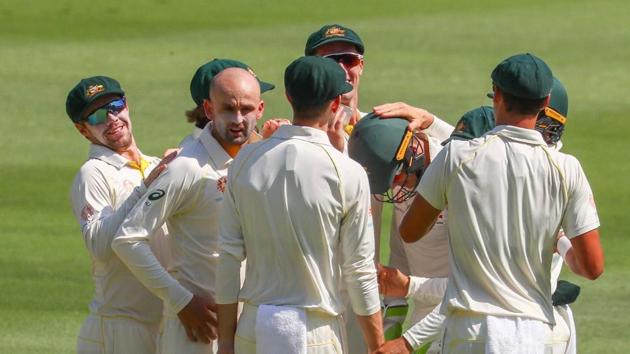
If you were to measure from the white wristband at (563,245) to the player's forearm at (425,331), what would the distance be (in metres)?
0.67

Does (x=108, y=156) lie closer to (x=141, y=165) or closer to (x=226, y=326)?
(x=141, y=165)

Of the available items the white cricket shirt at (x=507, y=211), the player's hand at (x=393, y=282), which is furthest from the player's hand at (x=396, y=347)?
the white cricket shirt at (x=507, y=211)

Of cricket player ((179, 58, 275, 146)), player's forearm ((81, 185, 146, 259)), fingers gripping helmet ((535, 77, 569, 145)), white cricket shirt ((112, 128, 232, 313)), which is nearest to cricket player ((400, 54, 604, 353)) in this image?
fingers gripping helmet ((535, 77, 569, 145))

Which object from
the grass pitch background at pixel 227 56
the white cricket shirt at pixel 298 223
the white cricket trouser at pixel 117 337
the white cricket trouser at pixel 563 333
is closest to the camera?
the white cricket shirt at pixel 298 223

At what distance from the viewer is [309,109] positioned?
5656 millimetres

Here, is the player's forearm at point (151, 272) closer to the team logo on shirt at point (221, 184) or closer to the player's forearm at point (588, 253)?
the team logo on shirt at point (221, 184)

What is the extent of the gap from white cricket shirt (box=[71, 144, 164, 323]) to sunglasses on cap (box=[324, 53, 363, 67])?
1.31m

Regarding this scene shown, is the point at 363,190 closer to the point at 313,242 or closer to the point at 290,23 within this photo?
the point at 313,242

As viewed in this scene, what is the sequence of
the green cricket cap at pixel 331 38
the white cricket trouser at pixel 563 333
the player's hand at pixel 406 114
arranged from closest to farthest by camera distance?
1. the white cricket trouser at pixel 563 333
2. the player's hand at pixel 406 114
3. the green cricket cap at pixel 331 38

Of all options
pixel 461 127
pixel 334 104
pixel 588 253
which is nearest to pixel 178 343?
pixel 334 104

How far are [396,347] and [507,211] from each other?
0.97 meters

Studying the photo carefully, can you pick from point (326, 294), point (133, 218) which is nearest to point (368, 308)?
point (326, 294)

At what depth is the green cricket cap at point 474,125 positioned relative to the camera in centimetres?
610

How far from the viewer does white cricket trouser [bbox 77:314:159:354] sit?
6.56 m
